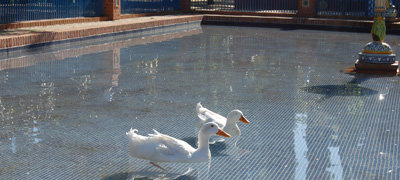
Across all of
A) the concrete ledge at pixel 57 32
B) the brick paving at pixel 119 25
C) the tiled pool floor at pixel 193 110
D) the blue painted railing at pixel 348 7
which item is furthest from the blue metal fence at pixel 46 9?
the blue painted railing at pixel 348 7

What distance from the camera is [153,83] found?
8688mm

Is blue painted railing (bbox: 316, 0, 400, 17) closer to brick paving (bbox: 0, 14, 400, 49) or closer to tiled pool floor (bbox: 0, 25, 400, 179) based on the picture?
brick paving (bbox: 0, 14, 400, 49)

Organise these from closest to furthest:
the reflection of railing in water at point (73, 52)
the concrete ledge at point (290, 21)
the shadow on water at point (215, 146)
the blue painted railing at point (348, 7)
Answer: the shadow on water at point (215, 146)
the reflection of railing in water at point (73, 52)
the concrete ledge at point (290, 21)
the blue painted railing at point (348, 7)

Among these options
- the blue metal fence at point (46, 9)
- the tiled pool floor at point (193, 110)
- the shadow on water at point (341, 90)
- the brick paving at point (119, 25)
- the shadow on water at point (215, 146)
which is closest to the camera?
the tiled pool floor at point (193, 110)

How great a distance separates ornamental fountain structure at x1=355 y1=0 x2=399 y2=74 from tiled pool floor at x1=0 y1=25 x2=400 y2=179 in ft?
1.57

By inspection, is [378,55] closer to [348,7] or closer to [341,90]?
[341,90]

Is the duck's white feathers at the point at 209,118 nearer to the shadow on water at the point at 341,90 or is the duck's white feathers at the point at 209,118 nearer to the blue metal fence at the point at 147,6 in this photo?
the shadow on water at the point at 341,90

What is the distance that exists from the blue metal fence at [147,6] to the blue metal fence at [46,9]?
151 cm

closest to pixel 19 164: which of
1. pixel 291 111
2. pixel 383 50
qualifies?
pixel 291 111

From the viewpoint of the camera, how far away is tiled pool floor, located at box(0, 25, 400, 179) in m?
4.97

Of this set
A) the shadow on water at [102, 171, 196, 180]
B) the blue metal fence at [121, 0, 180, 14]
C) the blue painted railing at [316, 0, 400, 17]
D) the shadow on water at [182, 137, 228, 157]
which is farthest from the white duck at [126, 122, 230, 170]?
the blue painted railing at [316, 0, 400, 17]

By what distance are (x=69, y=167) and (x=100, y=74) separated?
4.55 meters

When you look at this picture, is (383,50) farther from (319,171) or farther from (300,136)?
(319,171)

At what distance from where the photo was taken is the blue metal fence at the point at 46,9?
13.6 metres
